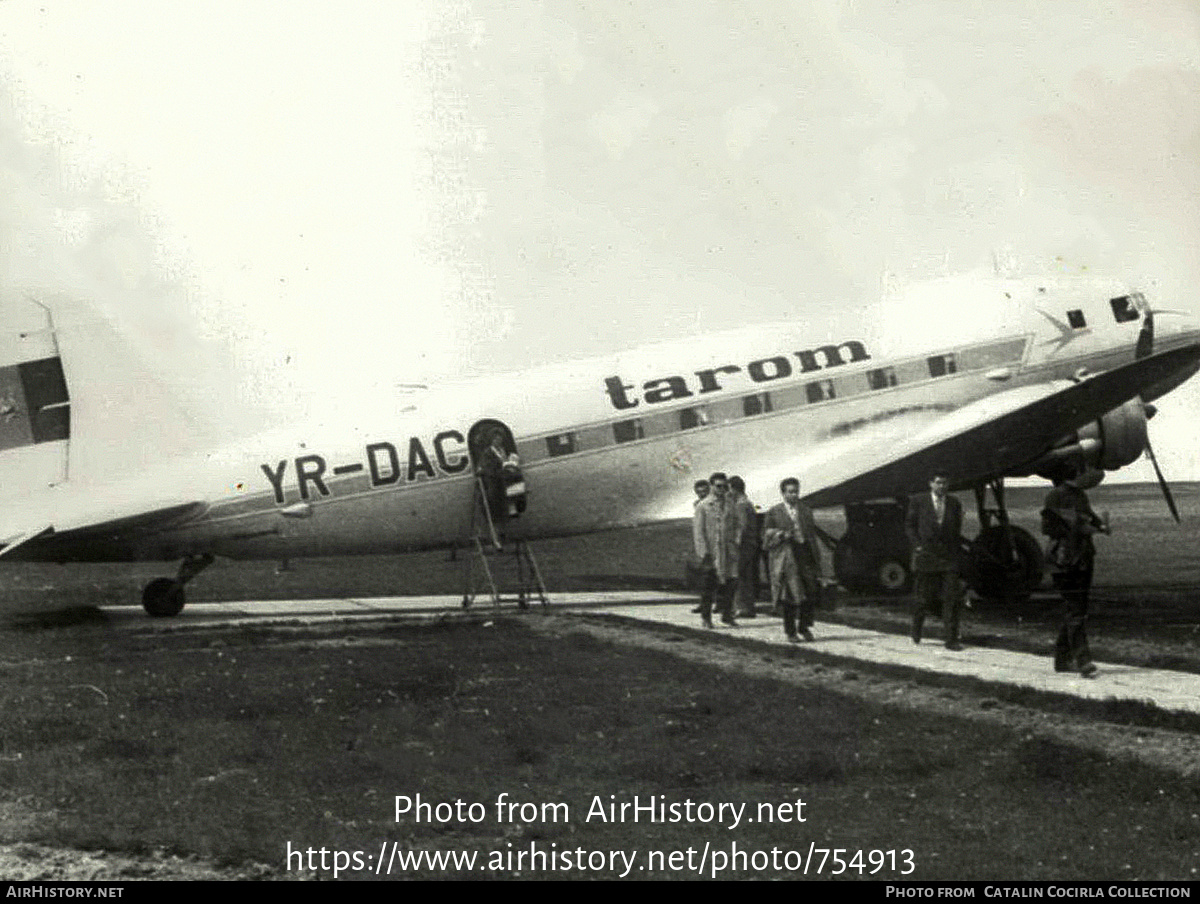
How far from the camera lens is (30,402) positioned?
14.0 m

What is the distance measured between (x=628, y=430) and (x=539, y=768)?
10112 mm

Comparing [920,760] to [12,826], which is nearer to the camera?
[12,826]

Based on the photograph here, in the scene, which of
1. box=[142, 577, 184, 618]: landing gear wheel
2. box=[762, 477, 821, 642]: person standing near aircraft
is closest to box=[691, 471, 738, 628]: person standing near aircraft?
box=[762, 477, 821, 642]: person standing near aircraft

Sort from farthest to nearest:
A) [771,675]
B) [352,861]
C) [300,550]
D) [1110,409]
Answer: [300,550] < [1110,409] < [771,675] < [352,861]

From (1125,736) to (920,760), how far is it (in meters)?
1.58

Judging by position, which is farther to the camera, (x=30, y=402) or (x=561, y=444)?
(x=561, y=444)

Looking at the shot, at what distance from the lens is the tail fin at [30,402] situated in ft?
44.0

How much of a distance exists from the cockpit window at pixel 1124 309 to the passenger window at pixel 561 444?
300 inches

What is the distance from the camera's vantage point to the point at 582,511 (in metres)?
18.9

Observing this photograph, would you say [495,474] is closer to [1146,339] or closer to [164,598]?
[164,598]

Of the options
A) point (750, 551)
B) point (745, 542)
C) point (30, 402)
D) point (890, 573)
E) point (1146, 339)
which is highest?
point (30, 402)

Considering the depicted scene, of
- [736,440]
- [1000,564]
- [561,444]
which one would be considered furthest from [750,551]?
[1000,564]
